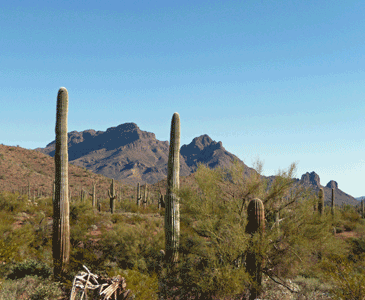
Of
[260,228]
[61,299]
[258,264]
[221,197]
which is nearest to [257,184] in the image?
[221,197]

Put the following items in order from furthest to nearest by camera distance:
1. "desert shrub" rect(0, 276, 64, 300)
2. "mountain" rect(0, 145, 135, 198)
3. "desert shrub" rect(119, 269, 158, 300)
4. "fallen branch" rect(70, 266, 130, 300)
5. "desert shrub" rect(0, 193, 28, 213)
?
"mountain" rect(0, 145, 135, 198) < "desert shrub" rect(0, 193, 28, 213) < "desert shrub" rect(0, 276, 64, 300) < "desert shrub" rect(119, 269, 158, 300) < "fallen branch" rect(70, 266, 130, 300)

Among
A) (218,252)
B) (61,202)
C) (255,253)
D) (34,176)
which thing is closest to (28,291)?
(61,202)

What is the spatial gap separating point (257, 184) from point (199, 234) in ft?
9.44

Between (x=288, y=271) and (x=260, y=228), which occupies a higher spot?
(x=260, y=228)

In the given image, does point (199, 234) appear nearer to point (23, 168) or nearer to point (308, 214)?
point (308, 214)

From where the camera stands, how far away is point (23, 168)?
2222 inches

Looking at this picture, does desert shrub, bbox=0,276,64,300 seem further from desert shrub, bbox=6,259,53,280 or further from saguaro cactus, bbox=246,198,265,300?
saguaro cactus, bbox=246,198,265,300

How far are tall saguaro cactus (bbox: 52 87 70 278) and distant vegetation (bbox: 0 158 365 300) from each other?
0.47 meters

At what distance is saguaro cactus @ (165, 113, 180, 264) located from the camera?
10742mm

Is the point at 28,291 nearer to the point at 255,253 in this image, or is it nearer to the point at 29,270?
the point at 29,270

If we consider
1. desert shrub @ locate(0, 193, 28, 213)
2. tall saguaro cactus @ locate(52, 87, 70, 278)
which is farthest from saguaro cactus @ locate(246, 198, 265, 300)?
desert shrub @ locate(0, 193, 28, 213)

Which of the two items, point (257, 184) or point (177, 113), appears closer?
point (257, 184)

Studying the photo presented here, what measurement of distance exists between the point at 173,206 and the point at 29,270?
552 centimetres

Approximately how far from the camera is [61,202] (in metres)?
10.2
